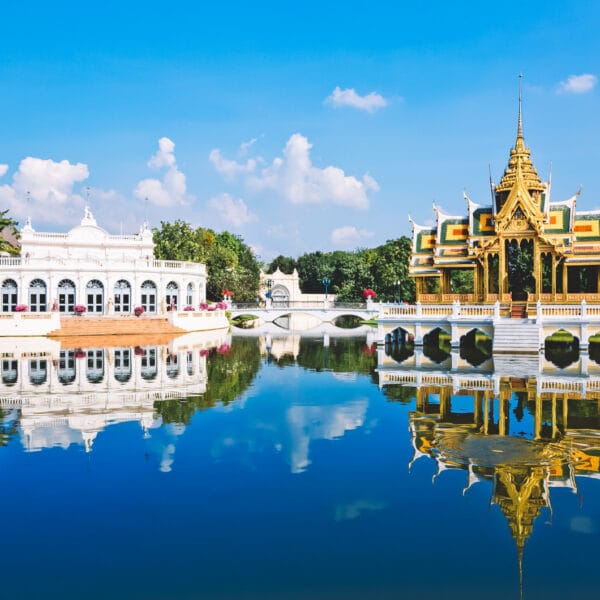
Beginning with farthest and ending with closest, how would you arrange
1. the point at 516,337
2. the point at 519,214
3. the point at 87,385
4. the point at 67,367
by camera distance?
the point at 519,214 → the point at 516,337 → the point at 67,367 → the point at 87,385

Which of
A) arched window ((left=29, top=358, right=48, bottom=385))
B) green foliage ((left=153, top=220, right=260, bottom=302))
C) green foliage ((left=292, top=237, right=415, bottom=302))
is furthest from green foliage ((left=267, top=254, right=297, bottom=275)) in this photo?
arched window ((left=29, top=358, right=48, bottom=385))

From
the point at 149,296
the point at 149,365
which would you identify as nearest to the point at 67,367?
the point at 149,365

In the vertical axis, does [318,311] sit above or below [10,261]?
below

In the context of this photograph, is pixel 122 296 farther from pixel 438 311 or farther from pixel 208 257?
pixel 438 311

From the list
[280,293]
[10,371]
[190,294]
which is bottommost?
[10,371]

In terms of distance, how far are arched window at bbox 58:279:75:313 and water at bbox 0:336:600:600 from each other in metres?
24.2

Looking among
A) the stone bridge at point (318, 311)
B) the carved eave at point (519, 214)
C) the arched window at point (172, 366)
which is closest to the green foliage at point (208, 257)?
the stone bridge at point (318, 311)

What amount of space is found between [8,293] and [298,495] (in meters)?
35.4

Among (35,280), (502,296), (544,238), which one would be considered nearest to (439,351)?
(502,296)

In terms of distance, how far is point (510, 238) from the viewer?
27719mm

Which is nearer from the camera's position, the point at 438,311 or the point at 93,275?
the point at 438,311

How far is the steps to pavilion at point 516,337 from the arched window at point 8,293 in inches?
1148

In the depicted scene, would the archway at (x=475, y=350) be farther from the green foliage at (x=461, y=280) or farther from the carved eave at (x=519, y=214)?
the green foliage at (x=461, y=280)

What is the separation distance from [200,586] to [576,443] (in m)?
7.78
